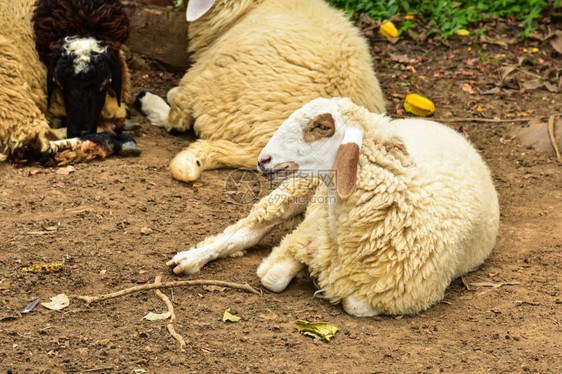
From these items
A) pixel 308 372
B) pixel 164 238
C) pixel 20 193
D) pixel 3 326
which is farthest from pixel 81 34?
pixel 308 372

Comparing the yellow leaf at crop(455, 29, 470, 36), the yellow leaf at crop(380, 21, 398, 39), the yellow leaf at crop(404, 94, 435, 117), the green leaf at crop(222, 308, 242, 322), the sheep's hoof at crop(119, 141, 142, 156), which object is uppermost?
the yellow leaf at crop(455, 29, 470, 36)

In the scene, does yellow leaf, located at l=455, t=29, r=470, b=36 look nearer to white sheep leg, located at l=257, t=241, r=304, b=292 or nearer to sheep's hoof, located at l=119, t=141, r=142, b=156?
sheep's hoof, located at l=119, t=141, r=142, b=156

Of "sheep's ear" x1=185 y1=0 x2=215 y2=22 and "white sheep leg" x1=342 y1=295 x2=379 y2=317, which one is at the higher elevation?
"sheep's ear" x1=185 y1=0 x2=215 y2=22

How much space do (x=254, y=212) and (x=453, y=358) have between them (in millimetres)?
1768

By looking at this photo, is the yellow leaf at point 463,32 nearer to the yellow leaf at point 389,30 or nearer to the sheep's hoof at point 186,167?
the yellow leaf at point 389,30

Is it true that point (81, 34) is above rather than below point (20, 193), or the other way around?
above

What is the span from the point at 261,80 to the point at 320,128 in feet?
7.74

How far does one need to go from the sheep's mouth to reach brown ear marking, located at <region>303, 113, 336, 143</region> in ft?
0.54

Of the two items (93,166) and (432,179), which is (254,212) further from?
(93,166)

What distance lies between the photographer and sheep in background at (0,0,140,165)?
6.16m

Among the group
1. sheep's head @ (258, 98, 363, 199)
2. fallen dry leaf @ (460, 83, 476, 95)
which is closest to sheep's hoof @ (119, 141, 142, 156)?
sheep's head @ (258, 98, 363, 199)

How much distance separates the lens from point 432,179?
434 centimetres

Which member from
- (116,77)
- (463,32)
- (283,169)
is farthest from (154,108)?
(463,32)

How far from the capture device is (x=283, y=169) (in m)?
4.18
